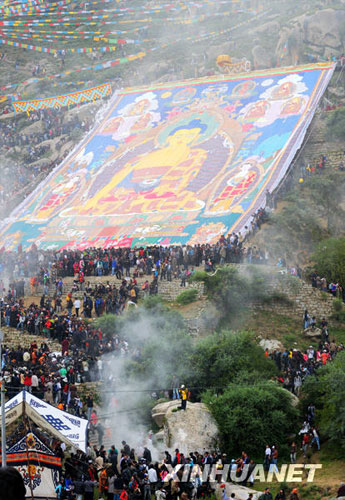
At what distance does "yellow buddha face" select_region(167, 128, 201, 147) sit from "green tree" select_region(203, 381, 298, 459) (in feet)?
78.2

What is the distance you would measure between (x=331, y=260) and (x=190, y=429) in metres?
13.1

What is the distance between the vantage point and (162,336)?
94.3 feet

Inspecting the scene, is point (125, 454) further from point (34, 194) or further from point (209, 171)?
point (34, 194)

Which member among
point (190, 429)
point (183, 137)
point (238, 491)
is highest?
point (183, 137)

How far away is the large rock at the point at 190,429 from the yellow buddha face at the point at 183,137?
24274mm

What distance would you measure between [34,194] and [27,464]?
3029 cm

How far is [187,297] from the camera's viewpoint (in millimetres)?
31625

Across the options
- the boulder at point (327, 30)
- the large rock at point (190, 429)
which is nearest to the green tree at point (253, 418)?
the large rock at point (190, 429)

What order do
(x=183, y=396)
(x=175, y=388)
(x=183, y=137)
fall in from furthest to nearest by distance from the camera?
(x=183, y=137) < (x=175, y=388) < (x=183, y=396)

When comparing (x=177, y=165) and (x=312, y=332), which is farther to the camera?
(x=177, y=165)

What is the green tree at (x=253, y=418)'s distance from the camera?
23016mm

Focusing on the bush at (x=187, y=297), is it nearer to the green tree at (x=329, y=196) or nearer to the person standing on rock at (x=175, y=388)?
the person standing on rock at (x=175, y=388)

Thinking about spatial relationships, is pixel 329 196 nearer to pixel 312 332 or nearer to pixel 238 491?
pixel 312 332

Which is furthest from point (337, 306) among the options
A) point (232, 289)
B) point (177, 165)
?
point (177, 165)
